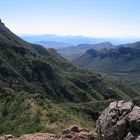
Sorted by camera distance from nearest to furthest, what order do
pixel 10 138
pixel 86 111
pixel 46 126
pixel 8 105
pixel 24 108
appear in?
1. pixel 10 138
2. pixel 46 126
3. pixel 24 108
4. pixel 8 105
5. pixel 86 111

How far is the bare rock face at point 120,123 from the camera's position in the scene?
3556 centimetres

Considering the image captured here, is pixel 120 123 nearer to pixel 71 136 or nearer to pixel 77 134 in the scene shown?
pixel 77 134

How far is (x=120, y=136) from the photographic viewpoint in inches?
1416

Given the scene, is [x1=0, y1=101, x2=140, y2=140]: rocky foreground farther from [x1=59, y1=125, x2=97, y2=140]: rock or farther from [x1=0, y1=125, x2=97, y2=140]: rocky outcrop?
[x1=0, y1=125, x2=97, y2=140]: rocky outcrop

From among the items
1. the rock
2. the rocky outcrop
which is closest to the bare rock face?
the rock

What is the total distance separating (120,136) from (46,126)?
186 feet

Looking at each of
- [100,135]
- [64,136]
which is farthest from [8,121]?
[100,135]

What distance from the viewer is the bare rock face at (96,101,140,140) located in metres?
35.6

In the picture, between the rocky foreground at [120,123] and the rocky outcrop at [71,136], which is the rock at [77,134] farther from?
the rocky foreground at [120,123]

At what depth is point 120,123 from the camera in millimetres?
36125

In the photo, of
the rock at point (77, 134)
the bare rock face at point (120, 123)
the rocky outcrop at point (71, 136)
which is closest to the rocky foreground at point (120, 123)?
the bare rock face at point (120, 123)

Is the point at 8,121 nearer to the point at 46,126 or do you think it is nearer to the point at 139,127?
the point at 46,126

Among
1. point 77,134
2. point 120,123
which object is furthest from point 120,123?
point 77,134

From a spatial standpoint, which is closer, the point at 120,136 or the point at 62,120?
the point at 120,136
